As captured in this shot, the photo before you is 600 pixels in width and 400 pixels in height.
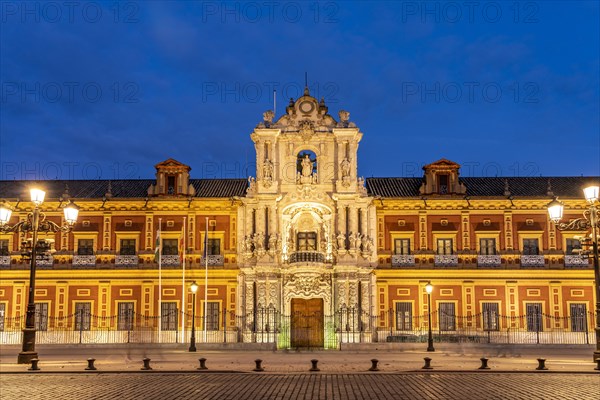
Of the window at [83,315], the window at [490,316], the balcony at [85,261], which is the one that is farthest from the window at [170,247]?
the window at [490,316]

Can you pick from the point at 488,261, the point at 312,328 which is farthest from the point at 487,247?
the point at 312,328

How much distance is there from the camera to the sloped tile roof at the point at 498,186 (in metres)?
46.7

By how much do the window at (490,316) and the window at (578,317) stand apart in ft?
15.5

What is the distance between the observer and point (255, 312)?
136 ft

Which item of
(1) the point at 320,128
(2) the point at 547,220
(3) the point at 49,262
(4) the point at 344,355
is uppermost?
(1) the point at 320,128

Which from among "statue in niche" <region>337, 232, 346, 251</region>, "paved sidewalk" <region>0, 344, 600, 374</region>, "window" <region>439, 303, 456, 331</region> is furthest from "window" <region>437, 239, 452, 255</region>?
"paved sidewalk" <region>0, 344, 600, 374</region>

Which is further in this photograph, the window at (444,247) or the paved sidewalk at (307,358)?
the window at (444,247)

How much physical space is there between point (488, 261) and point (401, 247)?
18.6 ft

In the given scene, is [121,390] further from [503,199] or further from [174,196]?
[503,199]

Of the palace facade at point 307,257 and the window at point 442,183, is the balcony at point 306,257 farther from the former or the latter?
the window at point 442,183

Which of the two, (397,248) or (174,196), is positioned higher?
(174,196)

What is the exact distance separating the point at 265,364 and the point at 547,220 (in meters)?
26.6

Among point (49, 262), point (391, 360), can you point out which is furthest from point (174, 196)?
point (391, 360)

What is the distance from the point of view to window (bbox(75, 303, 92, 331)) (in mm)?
44219
